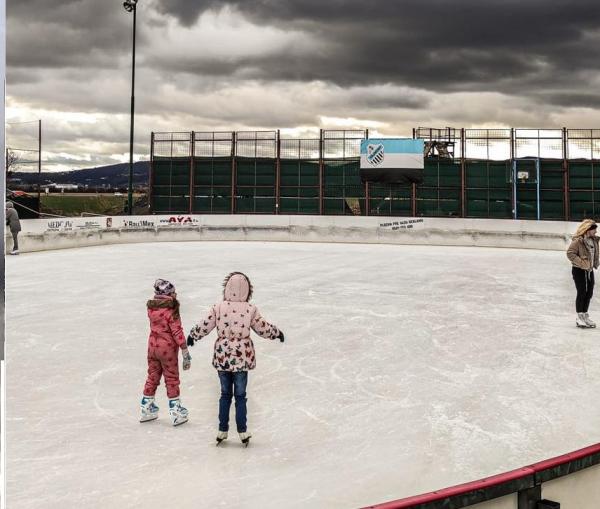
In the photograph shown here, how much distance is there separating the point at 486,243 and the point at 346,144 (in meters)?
11.9

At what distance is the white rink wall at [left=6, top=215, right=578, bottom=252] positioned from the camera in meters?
27.4

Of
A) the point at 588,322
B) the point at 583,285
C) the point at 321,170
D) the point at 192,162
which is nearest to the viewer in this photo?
the point at 583,285

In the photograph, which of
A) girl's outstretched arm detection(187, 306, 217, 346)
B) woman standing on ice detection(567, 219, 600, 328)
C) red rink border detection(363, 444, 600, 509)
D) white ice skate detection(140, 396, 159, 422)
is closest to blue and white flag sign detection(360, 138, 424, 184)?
woman standing on ice detection(567, 219, 600, 328)

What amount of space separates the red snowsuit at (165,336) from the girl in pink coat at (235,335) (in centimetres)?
30

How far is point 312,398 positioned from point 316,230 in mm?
24716

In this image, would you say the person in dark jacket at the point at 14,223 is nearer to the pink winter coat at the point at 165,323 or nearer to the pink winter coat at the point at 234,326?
the pink winter coat at the point at 165,323

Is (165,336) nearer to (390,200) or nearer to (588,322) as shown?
(588,322)

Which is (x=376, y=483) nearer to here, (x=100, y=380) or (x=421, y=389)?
(x=421, y=389)

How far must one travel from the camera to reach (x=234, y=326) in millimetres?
5301

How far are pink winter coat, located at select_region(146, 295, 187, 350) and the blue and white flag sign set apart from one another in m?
29.9

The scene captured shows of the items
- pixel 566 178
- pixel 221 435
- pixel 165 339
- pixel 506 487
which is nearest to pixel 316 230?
pixel 566 178

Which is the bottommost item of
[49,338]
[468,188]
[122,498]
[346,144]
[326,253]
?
[122,498]

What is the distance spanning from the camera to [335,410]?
21.4ft

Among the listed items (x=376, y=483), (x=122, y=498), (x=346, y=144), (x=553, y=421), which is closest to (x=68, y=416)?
(x=122, y=498)
